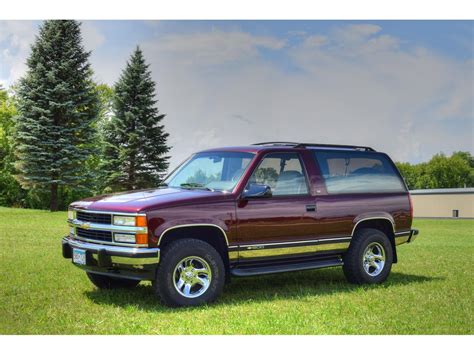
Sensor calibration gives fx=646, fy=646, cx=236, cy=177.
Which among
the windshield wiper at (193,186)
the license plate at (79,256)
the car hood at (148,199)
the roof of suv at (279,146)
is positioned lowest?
the license plate at (79,256)

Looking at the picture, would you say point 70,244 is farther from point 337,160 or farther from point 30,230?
point 30,230

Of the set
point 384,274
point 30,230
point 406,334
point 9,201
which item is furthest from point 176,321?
point 9,201

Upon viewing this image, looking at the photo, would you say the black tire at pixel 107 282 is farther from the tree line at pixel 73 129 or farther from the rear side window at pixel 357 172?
the tree line at pixel 73 129

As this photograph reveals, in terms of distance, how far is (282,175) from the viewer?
8.67 metres

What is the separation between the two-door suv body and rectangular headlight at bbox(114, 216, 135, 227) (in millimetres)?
13

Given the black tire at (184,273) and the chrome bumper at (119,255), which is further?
the black tire at (184,273)

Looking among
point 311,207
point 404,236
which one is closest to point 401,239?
point 404,236

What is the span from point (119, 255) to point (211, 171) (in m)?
1.94

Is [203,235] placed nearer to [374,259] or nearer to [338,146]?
[338,146]

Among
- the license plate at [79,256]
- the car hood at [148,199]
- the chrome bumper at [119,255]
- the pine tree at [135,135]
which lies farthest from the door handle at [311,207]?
the pine tree at [135,135]

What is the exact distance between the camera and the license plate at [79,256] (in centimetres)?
776

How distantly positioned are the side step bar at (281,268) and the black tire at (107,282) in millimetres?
1839

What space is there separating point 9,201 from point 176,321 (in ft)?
115

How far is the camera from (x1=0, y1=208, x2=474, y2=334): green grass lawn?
6809 millimetres
